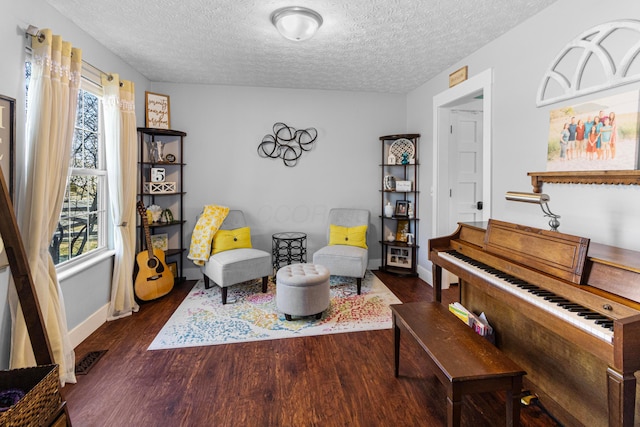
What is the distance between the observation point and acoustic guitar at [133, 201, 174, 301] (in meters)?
3.23

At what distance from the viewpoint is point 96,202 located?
2.91 meters

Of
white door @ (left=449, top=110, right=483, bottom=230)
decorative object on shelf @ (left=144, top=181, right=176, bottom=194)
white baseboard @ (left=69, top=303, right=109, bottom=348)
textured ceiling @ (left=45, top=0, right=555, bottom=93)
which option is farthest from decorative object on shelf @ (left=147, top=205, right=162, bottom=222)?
white door @ (left=449, top=110, right=483, bottom=230)

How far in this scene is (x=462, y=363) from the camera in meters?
1.40

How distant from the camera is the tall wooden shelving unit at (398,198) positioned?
415 centimetres

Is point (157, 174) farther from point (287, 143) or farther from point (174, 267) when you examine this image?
point (287, 143)

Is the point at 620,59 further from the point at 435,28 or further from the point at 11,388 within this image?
the point at 11,388

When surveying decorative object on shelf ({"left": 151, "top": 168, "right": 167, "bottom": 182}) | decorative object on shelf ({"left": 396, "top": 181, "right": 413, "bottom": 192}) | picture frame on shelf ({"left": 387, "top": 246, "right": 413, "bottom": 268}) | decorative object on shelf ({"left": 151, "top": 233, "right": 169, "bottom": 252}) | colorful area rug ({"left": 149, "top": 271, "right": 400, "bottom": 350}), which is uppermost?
decorative object on shelf ({"left": 151, "top": 168, "right": 167, "bottom": 182})

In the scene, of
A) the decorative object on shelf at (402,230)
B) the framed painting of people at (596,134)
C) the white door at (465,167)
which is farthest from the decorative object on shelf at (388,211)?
the framed painting of people at (596,134)

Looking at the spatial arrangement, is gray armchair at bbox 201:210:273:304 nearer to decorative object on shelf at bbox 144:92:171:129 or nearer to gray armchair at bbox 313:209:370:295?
gray armchair at bbox 313:209:370:295

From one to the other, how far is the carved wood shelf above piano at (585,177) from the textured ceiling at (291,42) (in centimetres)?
119

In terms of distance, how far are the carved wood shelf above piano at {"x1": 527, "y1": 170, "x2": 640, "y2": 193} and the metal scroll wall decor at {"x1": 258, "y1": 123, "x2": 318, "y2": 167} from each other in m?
2.66

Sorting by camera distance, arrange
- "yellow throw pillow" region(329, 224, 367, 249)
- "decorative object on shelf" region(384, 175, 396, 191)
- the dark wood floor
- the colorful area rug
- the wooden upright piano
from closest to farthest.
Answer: the wooden upright piano
the dark wood floor
the colorful area rug
"yellow throw pillow" region(329, 224, 367, 249)
"decorative object on shelf" region(384, 175, 396, 191)

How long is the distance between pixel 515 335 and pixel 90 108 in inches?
147

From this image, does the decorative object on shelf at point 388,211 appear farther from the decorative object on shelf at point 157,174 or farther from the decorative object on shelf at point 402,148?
the decorative object on shelf at point 157,174
